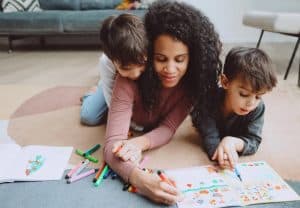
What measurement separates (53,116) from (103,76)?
0.39 metres

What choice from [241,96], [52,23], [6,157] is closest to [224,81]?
[241,96]

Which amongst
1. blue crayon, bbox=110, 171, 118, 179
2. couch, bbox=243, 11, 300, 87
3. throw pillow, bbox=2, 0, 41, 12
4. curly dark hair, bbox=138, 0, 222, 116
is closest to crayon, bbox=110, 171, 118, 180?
blue crayon, bbox=110, 171, 118, 179

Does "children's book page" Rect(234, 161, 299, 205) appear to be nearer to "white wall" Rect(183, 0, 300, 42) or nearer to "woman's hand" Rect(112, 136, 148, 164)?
"woman's hand" Rect(112, 136, 148, 164)

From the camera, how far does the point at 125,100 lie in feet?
3.38

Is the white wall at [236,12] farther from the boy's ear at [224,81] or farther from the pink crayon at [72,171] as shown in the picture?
the pink crayon at [72,171]

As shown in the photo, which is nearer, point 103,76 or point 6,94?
point 103,76

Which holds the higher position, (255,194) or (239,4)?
(239,4)

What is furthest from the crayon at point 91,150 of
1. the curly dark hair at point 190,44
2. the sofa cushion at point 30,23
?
the sofa cushion at point 30,23

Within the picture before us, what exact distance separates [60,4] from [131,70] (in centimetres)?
251

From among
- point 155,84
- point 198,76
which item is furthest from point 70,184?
point 198,76

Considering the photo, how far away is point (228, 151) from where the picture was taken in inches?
40.0

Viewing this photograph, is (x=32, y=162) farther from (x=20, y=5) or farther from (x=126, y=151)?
(x=20, y=5)

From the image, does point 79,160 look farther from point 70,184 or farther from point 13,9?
point 13,9

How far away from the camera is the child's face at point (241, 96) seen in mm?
995
